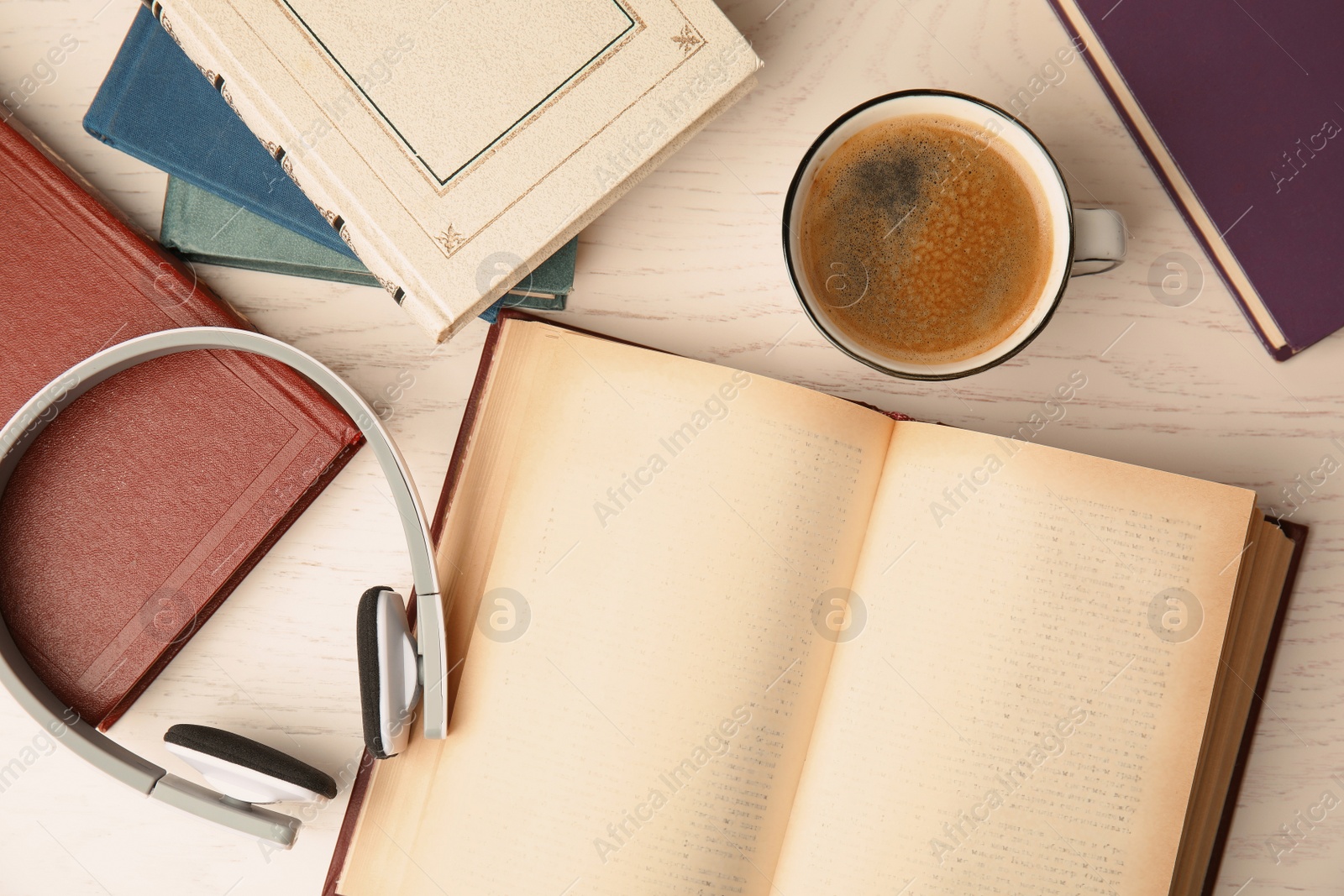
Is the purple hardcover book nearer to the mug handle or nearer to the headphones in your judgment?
the mug handle

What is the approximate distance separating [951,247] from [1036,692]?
0.34 metres

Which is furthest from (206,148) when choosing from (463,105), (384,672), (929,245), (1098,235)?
(1098,235)

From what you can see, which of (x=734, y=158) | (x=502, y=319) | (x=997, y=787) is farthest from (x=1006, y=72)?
(x=997, y=787)

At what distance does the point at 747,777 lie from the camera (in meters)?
0.64

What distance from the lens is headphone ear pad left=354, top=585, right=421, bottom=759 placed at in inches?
23.5

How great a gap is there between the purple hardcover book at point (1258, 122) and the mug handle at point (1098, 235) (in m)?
0.12

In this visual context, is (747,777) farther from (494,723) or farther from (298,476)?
(298,476)

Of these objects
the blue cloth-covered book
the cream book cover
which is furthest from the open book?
the blue cloth-covered book

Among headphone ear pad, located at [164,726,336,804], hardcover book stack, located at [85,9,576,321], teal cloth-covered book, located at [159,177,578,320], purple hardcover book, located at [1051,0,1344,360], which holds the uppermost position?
purple hardcover book, located at [1051,0,1344,360]

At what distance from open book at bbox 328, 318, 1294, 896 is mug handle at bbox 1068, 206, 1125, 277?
14 cm

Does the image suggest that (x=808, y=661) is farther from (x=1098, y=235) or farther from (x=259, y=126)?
(x=259, y=126)

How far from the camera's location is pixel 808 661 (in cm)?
64

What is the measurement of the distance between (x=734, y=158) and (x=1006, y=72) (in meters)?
0.23

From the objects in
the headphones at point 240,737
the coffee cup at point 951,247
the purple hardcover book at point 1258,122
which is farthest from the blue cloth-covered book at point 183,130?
the purple hardcover book at point 1258,122
